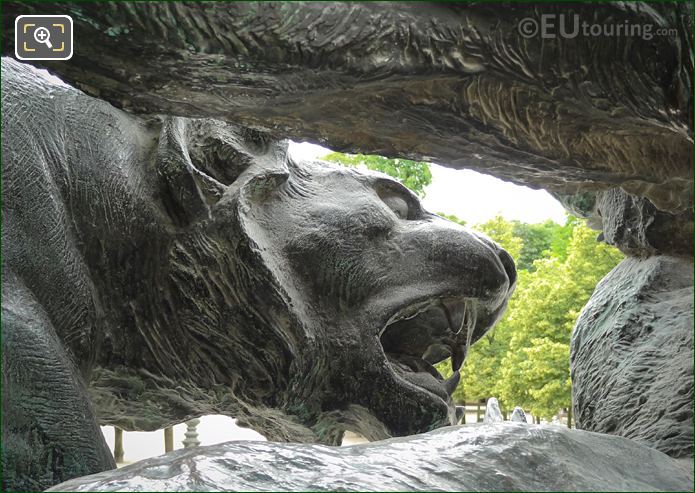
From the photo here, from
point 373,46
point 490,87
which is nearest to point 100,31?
point 373,46

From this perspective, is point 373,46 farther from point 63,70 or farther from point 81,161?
point 81,161

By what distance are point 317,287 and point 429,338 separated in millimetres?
370

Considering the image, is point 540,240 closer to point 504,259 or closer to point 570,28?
point 504,259

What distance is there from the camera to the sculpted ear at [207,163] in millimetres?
2184

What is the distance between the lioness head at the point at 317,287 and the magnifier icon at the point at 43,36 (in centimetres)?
85

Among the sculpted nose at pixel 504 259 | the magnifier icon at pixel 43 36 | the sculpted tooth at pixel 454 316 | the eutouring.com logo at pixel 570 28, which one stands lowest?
the sculpted tooth at pixel 454 316

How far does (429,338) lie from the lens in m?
2.49

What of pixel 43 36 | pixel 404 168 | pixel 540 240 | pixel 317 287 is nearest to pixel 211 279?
pixel 317 287

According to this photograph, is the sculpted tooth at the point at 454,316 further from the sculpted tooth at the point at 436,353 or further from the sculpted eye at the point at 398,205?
the sculpted eye at the point at 398,205

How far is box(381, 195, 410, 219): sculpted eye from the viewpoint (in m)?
2.57

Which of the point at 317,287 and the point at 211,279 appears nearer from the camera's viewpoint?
the point at 211,279

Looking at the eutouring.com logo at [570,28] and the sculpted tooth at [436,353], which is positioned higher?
the eutouring.com logo at [570,28]

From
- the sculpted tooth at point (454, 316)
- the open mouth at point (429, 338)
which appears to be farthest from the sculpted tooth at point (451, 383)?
the sculpted tooth at point (454, 316)

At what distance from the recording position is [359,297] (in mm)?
2338
